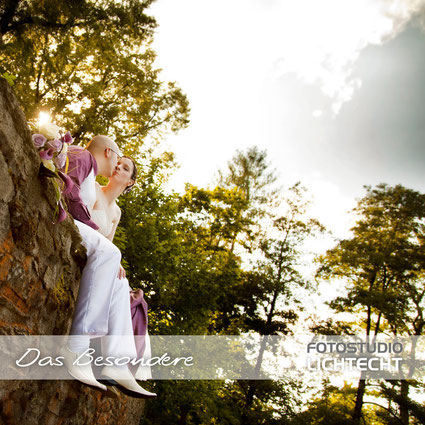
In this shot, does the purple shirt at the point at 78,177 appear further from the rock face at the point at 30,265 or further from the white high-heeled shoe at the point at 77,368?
the white high-heeled shoe at the point at 77,368

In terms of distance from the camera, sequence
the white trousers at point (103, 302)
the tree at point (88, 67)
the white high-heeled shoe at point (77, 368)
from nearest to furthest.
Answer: the white high-heeled shoe at point (77, 368) < the white trousers at point (103, 302) < the tree at point (88, 67)

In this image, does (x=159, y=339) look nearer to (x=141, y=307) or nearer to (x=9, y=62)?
(x=141, y=307)

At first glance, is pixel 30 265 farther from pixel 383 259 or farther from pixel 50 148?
pixel 383 259

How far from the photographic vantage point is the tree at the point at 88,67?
299 inches

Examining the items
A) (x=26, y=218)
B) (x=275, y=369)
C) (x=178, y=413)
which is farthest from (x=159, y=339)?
(x=26, y=218)

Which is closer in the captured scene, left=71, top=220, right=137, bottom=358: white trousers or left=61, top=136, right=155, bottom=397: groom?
left=61, top=136, right=155, bottom=397: groom

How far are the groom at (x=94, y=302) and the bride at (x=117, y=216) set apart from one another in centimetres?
34

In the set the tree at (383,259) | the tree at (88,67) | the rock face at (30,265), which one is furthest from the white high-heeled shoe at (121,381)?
the tree at (383,259)

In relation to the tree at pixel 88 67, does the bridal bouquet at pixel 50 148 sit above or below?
below

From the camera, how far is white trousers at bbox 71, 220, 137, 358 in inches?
86.8

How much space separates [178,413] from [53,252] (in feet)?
41.7

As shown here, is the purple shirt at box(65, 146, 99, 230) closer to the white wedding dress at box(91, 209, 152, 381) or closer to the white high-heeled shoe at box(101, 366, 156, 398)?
the white wedding dress at box(91, 209, 152, 381)

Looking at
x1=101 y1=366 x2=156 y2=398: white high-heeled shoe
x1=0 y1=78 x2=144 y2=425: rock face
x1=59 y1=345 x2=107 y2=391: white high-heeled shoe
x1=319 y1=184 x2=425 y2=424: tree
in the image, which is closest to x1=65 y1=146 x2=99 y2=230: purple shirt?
x1=0 y1=78 x2=144 y2=425: rock face

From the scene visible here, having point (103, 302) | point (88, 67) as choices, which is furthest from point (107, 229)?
point (88, 67)
